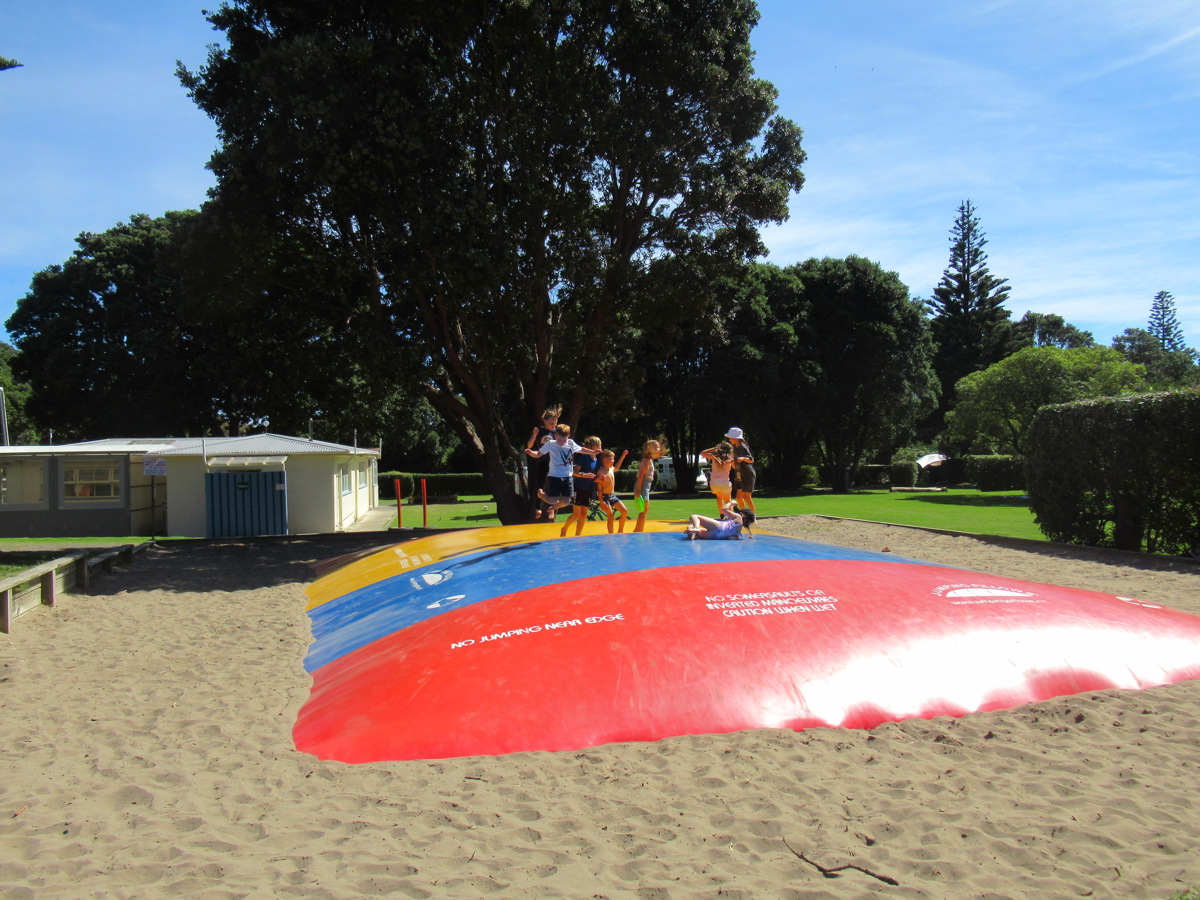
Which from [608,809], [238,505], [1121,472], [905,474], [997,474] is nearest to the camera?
[608,809]

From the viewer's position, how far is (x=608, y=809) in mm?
4223

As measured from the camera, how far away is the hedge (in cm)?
1298

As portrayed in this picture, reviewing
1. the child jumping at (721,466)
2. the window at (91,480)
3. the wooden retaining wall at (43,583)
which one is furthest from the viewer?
the window at (91,480)

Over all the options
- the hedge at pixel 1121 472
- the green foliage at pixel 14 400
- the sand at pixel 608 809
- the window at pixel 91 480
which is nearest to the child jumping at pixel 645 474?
the sand at pixel 608 809

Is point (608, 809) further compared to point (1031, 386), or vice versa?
point (1031, 386)

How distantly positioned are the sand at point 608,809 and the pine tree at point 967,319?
59.6 meters

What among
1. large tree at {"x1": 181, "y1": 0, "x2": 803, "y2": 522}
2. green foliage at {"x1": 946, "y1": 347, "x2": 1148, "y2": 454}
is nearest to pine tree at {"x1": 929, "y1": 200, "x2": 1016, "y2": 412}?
green foliage at {"x1": 946, "y1": 347, "x2": 1148, "y2": 454}

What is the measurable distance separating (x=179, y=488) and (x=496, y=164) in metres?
12.3

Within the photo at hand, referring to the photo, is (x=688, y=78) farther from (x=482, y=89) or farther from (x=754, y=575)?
(x=754, y=575)

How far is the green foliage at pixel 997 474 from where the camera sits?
114 feet

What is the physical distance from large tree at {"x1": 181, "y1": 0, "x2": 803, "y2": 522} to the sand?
1078 cm

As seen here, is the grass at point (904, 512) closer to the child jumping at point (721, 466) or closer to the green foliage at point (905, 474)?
the child jumping at point (721, 466)

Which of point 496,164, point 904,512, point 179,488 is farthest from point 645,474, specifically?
point 179,488

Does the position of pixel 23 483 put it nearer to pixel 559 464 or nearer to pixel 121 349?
pixel 121 349
